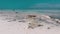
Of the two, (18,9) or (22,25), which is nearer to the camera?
(22,25)

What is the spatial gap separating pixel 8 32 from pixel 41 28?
67 centimetres

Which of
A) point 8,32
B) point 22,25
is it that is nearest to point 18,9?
point 22,25

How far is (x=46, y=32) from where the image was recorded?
3033 mm

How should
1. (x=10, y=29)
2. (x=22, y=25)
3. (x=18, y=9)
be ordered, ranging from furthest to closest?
(x=18, y=9) → (x=22, y=25) → (x=10, y=29)

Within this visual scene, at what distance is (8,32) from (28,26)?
1.58ft

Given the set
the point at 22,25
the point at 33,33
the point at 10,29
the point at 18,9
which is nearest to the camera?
the point at 33,33

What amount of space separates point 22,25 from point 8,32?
0.52 metres

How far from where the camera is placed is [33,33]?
2977 mm

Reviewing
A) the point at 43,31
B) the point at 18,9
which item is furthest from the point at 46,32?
the point at 18,9

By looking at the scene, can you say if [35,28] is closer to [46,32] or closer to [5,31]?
[46,32]

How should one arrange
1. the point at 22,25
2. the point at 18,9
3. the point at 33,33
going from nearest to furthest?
the point at 33,33
the point at 22,25
the point at 18,9

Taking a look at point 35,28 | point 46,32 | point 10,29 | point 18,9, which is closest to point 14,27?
point 10,29

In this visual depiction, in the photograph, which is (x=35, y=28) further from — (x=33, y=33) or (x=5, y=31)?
(x=5, y=31)

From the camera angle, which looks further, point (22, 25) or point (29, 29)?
point (22, 25)
